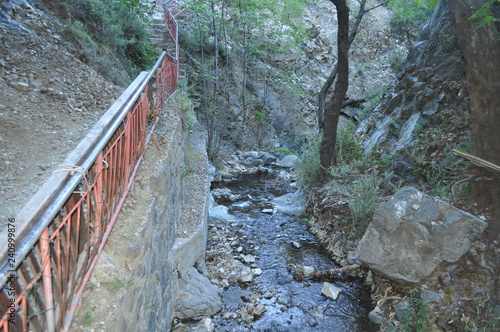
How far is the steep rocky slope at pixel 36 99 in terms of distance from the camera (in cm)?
285

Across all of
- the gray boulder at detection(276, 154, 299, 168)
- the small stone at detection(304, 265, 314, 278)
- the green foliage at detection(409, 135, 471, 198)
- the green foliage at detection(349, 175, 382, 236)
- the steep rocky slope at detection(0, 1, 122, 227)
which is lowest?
the gray boulder at detection(276, 154, 299, 168)

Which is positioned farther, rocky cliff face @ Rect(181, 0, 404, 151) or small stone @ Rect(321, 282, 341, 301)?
rocky cliff face @ Rect(181, 0, 404, 151)

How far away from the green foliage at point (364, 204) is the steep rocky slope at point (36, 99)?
462 cm

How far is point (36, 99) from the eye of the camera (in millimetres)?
3945

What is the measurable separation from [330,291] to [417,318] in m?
1.25

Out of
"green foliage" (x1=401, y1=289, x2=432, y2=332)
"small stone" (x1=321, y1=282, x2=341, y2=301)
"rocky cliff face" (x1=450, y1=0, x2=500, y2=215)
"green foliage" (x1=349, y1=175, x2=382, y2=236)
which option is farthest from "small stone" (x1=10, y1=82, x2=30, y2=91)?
"rocky cliff face" (x1=450, y1=0, x2=500, y2=215)

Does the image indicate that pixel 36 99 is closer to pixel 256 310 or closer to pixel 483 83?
pixel 256 310

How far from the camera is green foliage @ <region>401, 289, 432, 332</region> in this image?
368 centimetres

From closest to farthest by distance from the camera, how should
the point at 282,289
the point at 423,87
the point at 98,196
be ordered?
the point at 98,196
the point at 282,289
the point at 423,87

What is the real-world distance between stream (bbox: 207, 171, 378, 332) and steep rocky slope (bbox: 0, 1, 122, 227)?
9.26 feet

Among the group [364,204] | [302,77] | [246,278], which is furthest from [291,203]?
[302,77]

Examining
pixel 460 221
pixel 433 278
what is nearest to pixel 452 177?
pixel 460 221

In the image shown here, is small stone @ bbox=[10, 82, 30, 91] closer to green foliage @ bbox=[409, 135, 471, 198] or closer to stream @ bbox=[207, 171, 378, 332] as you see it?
stream @ bbox=[207, 171, 378, 332]

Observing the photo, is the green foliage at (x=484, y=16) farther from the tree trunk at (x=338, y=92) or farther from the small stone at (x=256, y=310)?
the small stone at (x=256, y=310)
